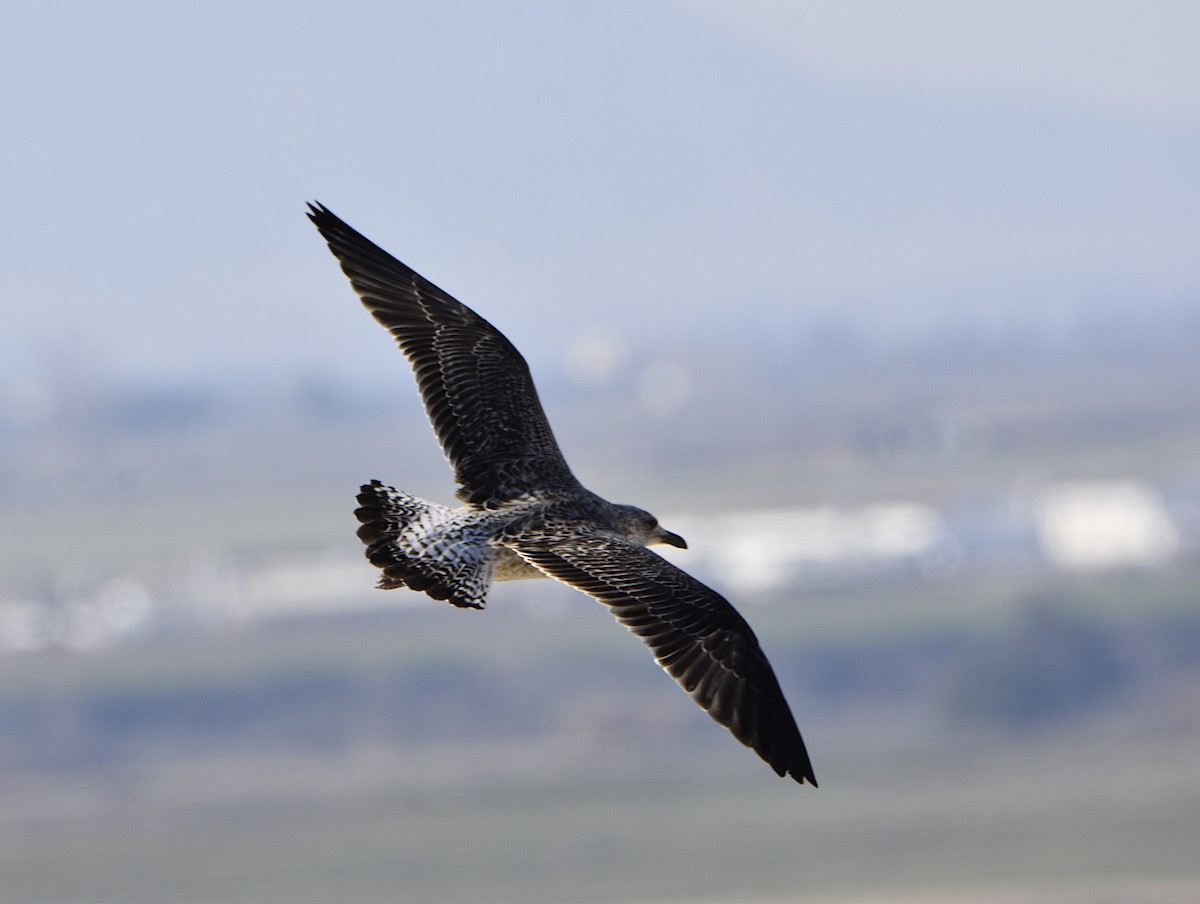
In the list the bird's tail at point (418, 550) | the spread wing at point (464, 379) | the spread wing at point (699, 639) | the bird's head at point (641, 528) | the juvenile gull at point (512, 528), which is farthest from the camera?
the spread wing at point (464, 379)

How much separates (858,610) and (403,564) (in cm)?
8756

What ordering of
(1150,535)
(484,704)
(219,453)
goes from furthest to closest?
(219,453)
(1150,535)
(484,704)

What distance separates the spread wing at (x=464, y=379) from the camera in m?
15.6

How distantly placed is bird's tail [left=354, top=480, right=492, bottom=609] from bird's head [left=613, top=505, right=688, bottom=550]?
1305 millimetres

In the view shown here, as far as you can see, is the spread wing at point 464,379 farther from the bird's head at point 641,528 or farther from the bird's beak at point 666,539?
the bird's beak at point 666,539

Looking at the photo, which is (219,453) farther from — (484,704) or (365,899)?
(365,899)

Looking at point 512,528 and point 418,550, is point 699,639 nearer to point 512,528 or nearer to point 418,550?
point 512,528

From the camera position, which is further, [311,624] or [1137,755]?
[311,624]

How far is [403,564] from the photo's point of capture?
14.0m

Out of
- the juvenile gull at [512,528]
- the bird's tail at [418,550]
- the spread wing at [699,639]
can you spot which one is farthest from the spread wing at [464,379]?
the spread wing at [699,639]

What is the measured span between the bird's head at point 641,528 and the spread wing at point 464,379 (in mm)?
425

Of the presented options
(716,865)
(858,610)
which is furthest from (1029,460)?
(716,865)

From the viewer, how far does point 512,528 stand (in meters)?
14.6

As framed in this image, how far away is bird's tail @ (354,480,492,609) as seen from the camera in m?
13.9
